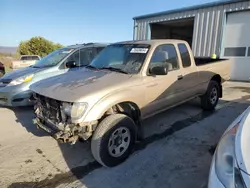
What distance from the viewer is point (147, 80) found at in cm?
362

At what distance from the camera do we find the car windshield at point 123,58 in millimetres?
3758

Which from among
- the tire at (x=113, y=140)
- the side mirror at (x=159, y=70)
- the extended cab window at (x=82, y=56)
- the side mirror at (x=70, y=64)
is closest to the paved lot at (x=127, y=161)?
the tire at (x=113, y=140)

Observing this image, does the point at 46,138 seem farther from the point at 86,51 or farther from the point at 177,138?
the point at 86,51

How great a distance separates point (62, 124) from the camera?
299cm

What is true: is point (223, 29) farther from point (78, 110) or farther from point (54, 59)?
point (78, 110)

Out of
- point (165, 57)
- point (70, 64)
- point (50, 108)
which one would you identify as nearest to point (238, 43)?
point (165, 57)

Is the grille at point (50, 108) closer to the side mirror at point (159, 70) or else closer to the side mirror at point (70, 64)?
the side mirror at point (159, 70)

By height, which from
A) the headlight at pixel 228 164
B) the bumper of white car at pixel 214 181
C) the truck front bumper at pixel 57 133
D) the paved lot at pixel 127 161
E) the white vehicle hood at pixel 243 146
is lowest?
A: the paved lot at pixel 127 161

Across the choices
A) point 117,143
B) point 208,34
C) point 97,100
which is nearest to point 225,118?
point 117,143

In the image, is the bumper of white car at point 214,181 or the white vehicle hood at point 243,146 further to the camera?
the bumper of white car at point 214,181

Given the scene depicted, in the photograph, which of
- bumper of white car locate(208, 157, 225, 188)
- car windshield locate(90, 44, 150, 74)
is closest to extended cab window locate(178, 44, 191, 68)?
car windshield locate(90, 44, 150, 74)

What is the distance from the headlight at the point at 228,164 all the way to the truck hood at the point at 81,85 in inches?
→ 67.5

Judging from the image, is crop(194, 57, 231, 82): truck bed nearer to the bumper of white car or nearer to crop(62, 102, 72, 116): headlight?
crop(62, 102, 72, 116): headlight

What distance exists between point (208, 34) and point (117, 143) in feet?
36.4
